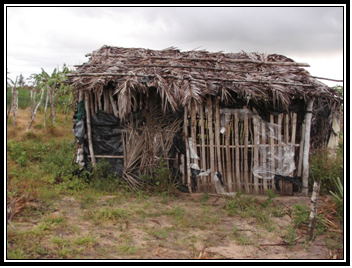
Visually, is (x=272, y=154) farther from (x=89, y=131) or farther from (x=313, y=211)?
(x=89, y=131)

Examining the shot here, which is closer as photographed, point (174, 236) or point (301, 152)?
point (174, 236)

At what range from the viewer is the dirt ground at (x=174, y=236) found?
3.97 m

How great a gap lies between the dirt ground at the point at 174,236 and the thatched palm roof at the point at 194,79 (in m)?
2.09

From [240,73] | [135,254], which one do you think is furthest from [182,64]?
[135,254]

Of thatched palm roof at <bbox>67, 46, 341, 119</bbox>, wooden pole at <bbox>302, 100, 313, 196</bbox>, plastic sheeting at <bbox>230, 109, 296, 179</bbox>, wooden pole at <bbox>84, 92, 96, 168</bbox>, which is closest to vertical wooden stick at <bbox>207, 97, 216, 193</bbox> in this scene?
thatched palm roof at <bbox>67, 46, 341, 119</bbox>

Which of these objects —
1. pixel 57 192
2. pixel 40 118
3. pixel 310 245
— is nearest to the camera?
pixel 310 245

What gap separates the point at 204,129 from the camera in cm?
653

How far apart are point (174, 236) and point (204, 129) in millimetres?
2708

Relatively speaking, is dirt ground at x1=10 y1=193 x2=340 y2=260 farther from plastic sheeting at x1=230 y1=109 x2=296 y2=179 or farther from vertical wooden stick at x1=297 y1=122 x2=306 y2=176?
vertical wooden stick at x1=297 y1=122 x2=306 y2=176

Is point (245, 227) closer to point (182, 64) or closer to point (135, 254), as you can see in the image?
point (135, 254)

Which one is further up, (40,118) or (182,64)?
(182,64)

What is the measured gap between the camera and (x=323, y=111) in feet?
28.2

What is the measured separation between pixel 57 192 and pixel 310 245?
4758 millimetres

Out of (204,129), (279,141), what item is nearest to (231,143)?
(204,129)
